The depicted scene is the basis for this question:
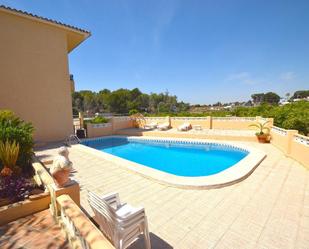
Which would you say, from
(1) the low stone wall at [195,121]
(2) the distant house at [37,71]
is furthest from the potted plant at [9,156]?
(1) the low stone wall at [195,121]

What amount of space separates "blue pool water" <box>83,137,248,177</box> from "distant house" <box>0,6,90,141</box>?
10.2 ft

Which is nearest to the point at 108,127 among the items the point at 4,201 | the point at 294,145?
the point at 4,201

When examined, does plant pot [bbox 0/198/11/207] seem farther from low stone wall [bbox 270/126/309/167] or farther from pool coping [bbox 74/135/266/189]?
low stone wall [bbox 270/126/309/167]

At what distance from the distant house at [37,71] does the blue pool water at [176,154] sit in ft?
10.2

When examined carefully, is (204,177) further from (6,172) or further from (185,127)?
(185,127)

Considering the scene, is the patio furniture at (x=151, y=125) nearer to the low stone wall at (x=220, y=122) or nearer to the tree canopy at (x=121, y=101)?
the low stone wall at (x=220, y=122)

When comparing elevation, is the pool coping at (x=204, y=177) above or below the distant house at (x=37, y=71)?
below

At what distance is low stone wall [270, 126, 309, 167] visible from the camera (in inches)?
256

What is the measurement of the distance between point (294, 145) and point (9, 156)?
10078mm

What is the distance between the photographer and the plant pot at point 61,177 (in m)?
2.86

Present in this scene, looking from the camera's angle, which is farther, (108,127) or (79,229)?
(108,127)

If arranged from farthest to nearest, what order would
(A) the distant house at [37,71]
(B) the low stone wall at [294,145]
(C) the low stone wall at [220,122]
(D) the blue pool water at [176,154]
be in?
1. (C) the low stone wall at [220,122]
2. (A) the distant house at [37,71]
3. (D) the blue pool water at [176,154]
4. (B) the low stone wall at [294,145]

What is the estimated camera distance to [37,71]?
34.4 feet

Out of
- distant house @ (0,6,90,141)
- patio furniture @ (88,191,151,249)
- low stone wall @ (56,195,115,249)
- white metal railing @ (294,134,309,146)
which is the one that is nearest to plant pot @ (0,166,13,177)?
low stone wall @ (56,195,115,249)
